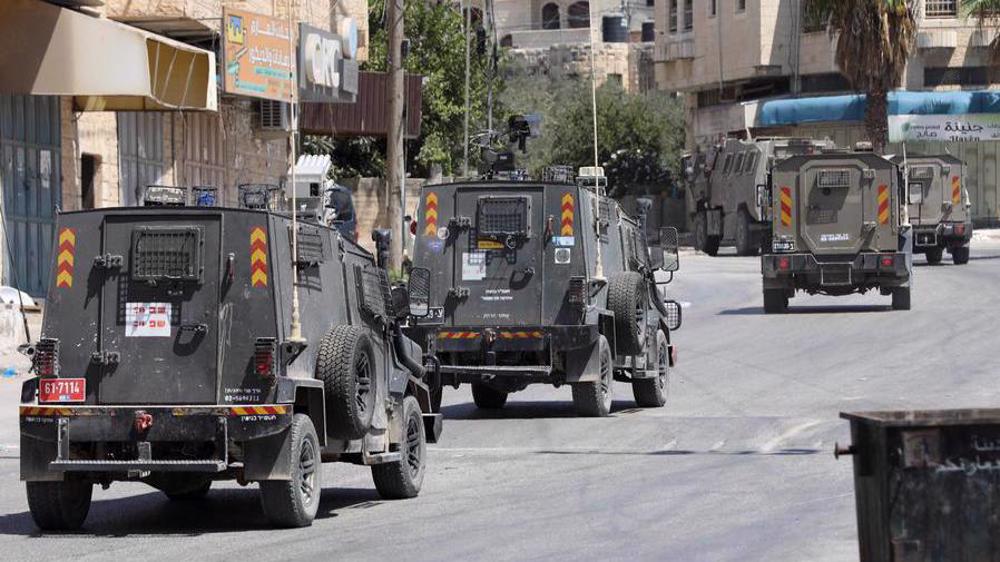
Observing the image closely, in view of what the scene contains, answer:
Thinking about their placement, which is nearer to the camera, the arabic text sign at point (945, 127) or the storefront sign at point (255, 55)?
the storefront sign at point (255, 55)

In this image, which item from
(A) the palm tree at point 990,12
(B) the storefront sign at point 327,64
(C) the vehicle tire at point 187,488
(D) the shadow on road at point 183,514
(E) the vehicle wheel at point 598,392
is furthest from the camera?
(A) the palm tree at point 990,12

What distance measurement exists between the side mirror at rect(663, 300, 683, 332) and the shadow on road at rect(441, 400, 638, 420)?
96 centimetres

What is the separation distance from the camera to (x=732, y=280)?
3903cm

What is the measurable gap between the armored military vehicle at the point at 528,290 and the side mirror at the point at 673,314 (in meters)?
1.51

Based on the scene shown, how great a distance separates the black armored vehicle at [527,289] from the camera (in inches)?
698

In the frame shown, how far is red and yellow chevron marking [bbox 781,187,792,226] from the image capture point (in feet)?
98.2

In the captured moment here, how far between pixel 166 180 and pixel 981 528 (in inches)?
944

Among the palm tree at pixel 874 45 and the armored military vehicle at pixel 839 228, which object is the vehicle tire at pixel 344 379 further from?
the palm tree at pixel 874 45

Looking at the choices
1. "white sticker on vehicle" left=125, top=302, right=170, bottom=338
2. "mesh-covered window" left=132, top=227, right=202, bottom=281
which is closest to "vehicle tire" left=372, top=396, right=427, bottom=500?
"white sticker on vehicle" left=125, top=302, right=170, bottom=338

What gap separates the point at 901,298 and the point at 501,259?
44.0 ft

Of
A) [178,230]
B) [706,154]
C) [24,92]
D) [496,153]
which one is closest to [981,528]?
[178,230]

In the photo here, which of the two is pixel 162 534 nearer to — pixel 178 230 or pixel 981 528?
pixel 178 230

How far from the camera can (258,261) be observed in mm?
10727

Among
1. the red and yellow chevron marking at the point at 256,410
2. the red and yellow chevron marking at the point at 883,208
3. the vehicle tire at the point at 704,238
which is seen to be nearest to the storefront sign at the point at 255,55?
the red and yellow chevron marking at the point at 883,208
